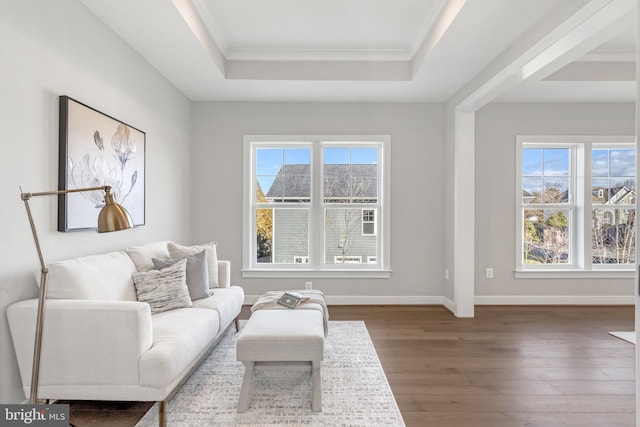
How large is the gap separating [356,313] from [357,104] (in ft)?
8.56

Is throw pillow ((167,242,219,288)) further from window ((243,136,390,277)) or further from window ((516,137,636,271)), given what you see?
window ((516,137,636,271))

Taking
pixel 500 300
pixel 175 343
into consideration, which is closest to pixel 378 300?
pixel 500 300

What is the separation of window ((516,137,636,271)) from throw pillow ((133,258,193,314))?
13.8 ft

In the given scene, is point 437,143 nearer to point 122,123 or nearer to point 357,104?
point 357,104

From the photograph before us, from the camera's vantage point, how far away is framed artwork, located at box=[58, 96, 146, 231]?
2408 mm

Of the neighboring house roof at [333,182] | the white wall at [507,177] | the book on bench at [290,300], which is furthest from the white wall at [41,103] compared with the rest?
the white wall at [507,177]

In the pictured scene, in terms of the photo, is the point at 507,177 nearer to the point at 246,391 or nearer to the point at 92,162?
the point at 246,391

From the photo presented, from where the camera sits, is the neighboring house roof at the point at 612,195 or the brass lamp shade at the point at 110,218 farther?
the neighboring house roof at the point at 612,195

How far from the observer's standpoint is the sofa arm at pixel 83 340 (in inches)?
77.6

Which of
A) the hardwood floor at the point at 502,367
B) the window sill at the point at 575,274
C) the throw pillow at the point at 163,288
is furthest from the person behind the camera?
the window sill at the point at 575,274

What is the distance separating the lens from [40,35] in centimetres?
221

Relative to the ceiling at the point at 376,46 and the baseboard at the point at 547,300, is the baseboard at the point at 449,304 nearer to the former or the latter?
the baseboard at the point at 547,300

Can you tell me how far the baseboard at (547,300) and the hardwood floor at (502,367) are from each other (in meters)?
0.25

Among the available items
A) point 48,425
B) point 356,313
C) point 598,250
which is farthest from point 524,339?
point 48,425
